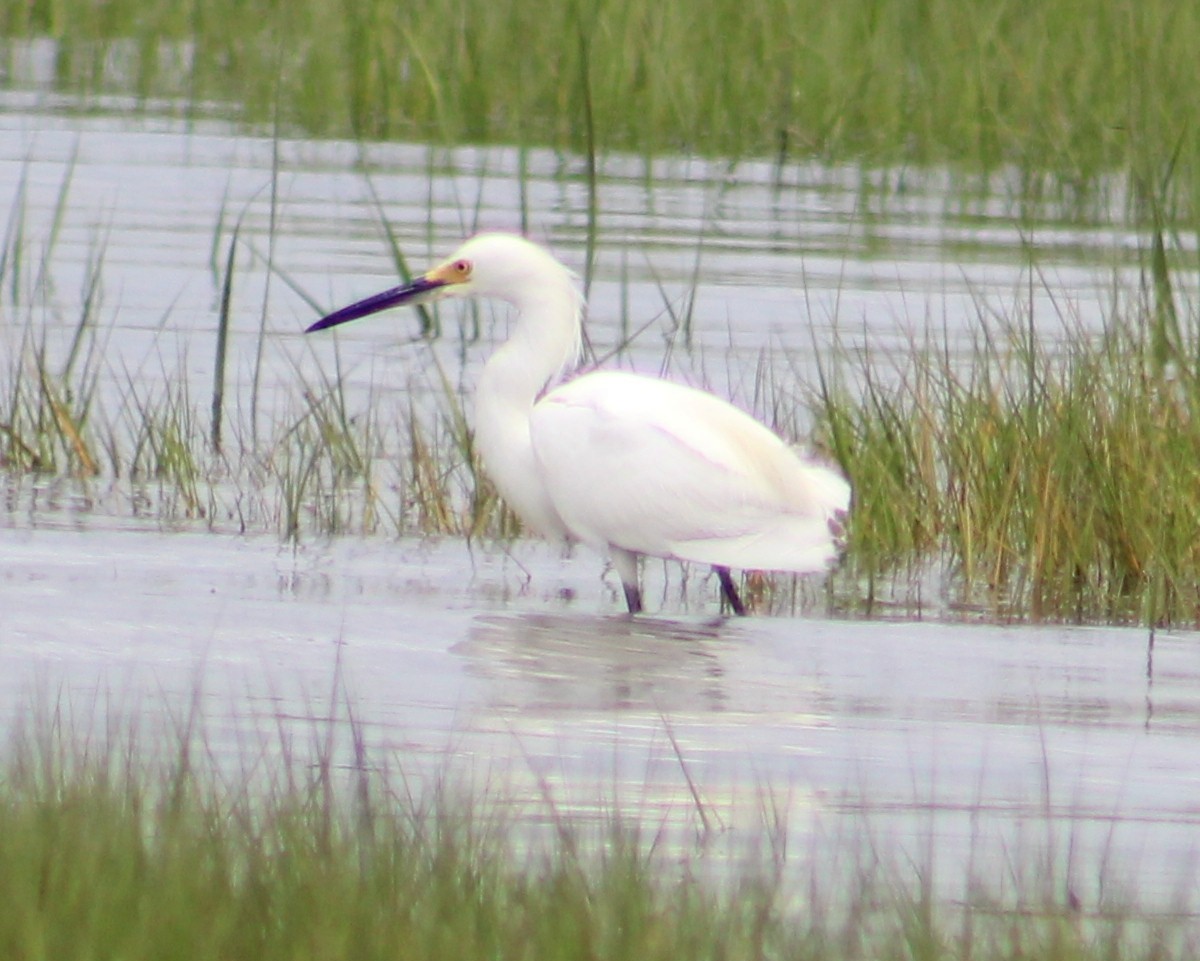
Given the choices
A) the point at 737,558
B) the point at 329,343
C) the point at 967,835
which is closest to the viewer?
the point at 967,835

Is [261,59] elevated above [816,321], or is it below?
above

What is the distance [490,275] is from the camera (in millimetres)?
7609

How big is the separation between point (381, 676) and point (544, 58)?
973 centimetres

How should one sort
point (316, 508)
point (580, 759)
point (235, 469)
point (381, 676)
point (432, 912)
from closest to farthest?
point (432, 912) → point (580, 759) → point (381, 676) → point (316, 508) → point (235, 469)

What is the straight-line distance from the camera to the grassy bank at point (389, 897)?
10.8ft

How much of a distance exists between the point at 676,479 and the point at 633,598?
14.1 inches

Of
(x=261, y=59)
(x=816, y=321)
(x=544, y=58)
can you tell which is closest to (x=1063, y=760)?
(x=816, y=321)

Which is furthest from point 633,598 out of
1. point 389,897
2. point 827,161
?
point 827,161

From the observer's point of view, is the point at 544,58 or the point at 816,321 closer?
the point at 816,321

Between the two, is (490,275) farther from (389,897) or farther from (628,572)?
(389,897)

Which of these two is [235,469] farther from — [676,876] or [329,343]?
[676,876]

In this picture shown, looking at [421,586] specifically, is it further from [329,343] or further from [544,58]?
[544,58]

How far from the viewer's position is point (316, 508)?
7.39 meters

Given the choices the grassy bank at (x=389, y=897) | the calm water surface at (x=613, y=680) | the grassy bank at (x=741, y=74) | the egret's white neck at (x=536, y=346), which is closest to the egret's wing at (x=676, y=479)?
the calm water surface at (x=613, y=680)
